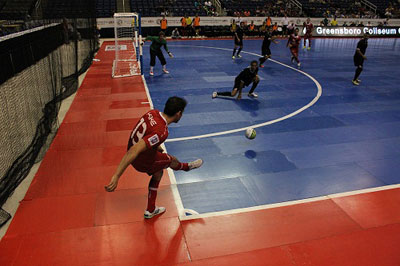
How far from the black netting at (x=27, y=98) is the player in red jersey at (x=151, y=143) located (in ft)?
8.37

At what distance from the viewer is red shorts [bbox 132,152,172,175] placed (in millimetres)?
4750

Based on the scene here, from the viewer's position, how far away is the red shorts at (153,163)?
475 centimetres

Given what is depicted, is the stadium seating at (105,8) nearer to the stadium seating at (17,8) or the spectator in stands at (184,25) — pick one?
the spectator in stands at (184,25)

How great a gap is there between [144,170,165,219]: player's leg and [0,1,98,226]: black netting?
2338 mm

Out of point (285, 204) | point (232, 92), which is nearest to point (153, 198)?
point (285, 204)

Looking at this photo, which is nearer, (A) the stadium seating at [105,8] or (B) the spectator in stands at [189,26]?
(A) the stadium seating at [105,8]

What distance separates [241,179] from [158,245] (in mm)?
2577

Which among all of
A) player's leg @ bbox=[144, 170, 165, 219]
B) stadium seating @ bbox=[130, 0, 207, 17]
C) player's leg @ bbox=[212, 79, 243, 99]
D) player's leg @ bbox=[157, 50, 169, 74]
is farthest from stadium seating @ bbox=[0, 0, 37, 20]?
player's leg @ bbox=[144, 170, 165, 219]

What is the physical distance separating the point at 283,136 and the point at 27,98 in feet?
29.8

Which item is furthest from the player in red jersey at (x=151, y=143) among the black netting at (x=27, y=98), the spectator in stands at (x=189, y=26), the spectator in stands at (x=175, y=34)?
the spectator in stands at (x=189, y=26)

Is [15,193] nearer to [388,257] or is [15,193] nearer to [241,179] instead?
[241,179]

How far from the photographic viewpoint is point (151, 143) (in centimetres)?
414

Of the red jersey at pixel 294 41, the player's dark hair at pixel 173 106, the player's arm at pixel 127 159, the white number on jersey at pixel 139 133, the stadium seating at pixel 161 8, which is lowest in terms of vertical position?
the player's arm at pixel 127 159

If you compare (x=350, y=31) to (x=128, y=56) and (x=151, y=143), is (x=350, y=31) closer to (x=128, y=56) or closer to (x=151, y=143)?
(x=128, y=56)
